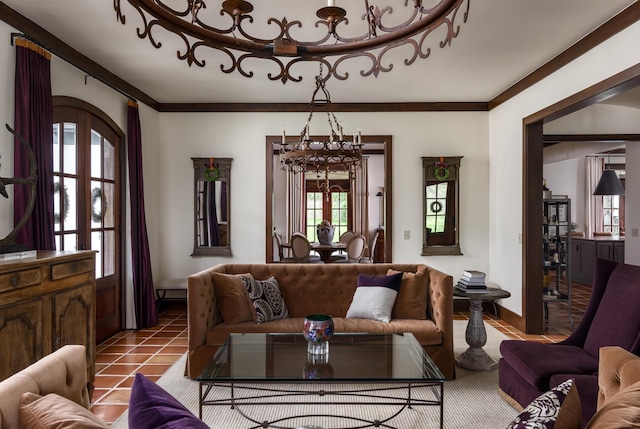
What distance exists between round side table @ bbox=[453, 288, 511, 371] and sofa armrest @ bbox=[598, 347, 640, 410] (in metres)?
2.34

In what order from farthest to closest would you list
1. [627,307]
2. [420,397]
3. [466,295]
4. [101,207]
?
1. [101,207]
2. [466,295]
3. [420,397]
4. [627,307]

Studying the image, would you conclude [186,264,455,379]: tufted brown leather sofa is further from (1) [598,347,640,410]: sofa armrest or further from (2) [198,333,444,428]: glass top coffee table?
(1) [598,347,640,410]: sofa armrest

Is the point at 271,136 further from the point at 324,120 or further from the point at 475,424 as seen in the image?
the point at 475,424

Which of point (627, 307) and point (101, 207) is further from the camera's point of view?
point (101, 207)

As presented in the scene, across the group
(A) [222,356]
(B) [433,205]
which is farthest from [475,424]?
(B) [433,205]

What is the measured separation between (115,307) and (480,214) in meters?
4.67

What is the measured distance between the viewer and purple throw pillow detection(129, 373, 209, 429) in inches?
40.7

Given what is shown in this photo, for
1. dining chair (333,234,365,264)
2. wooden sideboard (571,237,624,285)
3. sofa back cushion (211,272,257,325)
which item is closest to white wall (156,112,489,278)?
dining chair (333,234,365,264)

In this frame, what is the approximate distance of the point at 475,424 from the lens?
2.81 m

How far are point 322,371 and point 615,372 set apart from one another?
1453 millimetres

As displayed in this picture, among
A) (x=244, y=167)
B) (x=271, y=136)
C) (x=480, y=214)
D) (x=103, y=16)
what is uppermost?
(x=103, y=16)

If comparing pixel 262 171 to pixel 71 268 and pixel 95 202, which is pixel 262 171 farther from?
pixel 71 268

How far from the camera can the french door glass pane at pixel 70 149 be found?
160 inches

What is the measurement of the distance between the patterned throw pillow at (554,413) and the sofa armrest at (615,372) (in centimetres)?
31
